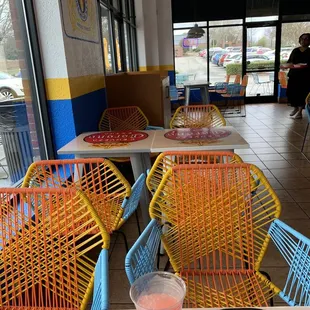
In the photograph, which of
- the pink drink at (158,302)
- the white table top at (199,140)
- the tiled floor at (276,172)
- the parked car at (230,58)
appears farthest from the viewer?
the parked car at (230,58)

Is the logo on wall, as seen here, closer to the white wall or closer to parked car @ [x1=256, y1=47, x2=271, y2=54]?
the white wall

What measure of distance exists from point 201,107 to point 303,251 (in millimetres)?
2142

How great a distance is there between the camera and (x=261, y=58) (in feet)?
27.3

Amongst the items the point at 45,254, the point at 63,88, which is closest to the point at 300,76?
the point at 63,88

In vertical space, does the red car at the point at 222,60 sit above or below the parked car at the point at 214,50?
below

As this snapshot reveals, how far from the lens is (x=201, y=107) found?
121 inches

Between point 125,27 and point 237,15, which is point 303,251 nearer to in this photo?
point 125,27

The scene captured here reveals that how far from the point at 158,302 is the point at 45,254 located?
63 cm

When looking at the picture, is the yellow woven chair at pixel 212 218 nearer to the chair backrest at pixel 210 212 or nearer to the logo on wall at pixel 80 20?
the chair backrest at pixel 210 212

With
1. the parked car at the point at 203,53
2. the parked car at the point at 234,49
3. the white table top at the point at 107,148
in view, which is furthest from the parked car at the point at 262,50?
the white table top at the point at 107,148

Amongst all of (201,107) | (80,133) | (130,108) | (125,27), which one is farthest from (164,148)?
(125,27)

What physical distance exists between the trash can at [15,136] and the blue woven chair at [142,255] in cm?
133

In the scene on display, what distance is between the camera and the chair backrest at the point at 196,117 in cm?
306

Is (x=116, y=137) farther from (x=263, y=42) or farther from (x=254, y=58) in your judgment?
(x=263, y=42)
